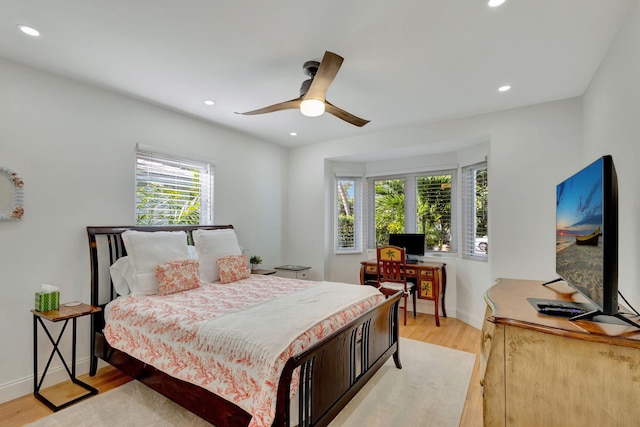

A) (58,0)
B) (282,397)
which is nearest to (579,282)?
(282,397)

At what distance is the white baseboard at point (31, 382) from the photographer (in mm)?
2341

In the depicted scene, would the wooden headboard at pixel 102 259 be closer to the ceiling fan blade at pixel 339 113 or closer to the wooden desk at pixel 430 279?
the ceiling fan blade at pixel 339 113

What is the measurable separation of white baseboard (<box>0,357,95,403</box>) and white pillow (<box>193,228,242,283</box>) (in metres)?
1.25

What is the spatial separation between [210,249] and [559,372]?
313 centimetres

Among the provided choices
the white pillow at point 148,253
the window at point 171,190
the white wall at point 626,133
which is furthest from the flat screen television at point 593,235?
the window at point 171,190

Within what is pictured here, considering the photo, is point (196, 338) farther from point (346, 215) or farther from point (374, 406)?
point (346, 215)

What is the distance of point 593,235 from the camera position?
4.53ft

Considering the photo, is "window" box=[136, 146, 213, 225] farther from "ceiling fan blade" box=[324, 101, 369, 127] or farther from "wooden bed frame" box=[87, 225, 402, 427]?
"ceiling fan blade" box=[324, 101, 369, 127]

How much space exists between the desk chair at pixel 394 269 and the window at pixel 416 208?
2.88 feet

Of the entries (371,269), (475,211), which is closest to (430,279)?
(371,269)

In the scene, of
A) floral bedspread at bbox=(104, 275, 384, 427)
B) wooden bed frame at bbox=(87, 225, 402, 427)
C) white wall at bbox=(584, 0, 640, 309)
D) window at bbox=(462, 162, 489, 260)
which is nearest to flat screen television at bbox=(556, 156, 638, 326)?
white wall at bbox=(584, 0, 640, 309)

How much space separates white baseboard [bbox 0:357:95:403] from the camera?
234 cm

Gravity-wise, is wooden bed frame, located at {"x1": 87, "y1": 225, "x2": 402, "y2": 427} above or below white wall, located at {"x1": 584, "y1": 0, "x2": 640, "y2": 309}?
below

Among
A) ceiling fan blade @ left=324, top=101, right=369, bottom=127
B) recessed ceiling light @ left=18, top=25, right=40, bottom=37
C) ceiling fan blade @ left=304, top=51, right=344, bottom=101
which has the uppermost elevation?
recessed ceiling light @ left=18, top=25, right=40, bottom=37
